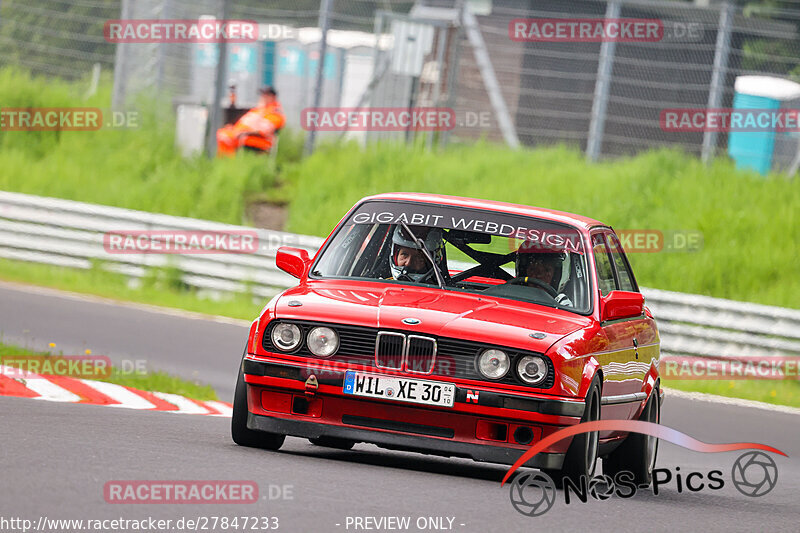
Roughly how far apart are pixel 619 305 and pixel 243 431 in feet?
7.26

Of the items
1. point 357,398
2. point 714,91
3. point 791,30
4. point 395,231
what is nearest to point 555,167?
point 714,91

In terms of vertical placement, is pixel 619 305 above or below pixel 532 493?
above

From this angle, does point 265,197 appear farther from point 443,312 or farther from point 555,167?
point 443,312

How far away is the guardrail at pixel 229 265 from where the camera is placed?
15.5 m

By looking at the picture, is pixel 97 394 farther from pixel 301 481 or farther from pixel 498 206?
pixel 301 481

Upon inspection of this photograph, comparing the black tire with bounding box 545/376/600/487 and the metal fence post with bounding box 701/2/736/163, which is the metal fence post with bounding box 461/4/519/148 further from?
the black tire with bounding box 545/376/600/487

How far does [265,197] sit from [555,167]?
15.3 feet

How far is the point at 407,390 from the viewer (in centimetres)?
693

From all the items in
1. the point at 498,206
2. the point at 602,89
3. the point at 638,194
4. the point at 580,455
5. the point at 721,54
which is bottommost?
the point at 580,455

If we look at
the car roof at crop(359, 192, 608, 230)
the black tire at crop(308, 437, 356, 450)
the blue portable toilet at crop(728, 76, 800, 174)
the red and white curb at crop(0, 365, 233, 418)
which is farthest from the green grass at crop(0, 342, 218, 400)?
the blue portable toilet at crop(728, 76, 800, 174)

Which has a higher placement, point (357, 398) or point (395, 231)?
point (395, 231)

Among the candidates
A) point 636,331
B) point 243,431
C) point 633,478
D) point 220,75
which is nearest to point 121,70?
point 220,75

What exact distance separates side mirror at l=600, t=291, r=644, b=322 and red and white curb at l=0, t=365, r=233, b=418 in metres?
3.22

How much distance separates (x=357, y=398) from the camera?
6988 millimetres
